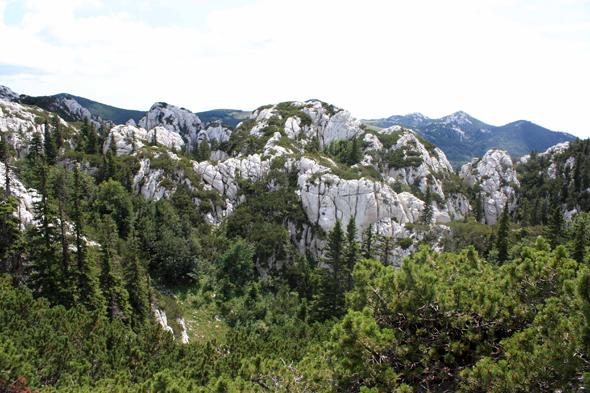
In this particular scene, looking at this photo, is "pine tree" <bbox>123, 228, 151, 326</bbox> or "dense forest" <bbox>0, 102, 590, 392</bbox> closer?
"dense forest" <bbox>0, 102, 590, 392</bbox>

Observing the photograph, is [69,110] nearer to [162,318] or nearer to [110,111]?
[110,111]

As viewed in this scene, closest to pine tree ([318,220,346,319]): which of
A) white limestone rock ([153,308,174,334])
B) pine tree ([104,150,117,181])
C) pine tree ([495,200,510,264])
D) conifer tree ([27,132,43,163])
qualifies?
white limestone rock ([153,308,174,334])

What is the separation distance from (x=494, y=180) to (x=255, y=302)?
77733 mm

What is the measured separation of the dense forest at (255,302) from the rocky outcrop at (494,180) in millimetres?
29043

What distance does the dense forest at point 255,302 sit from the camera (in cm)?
810

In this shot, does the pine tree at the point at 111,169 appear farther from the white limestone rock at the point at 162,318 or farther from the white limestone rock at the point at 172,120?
the white limestone rock at the point at 172,120

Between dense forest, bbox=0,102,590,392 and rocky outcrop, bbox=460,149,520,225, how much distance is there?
29043 millimetres

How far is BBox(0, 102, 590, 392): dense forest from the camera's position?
8102mm

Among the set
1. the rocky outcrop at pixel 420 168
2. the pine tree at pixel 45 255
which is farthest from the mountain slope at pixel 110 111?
the pine tree at pixel 45 255

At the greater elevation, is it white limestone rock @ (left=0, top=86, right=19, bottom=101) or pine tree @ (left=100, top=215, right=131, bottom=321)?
white limestone rock @ (left=0, top=86, right=19, bottom=101)

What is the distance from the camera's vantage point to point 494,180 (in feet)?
263

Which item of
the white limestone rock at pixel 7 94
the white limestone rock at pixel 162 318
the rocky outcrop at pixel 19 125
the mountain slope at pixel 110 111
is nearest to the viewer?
the white limestone rock at pixel 162 318

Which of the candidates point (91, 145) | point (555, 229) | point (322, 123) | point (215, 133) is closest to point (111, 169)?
point (91, 145)

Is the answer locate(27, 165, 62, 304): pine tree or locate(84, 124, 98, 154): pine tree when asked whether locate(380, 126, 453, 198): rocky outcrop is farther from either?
locate(84, 124, 98, 154): pine tree
